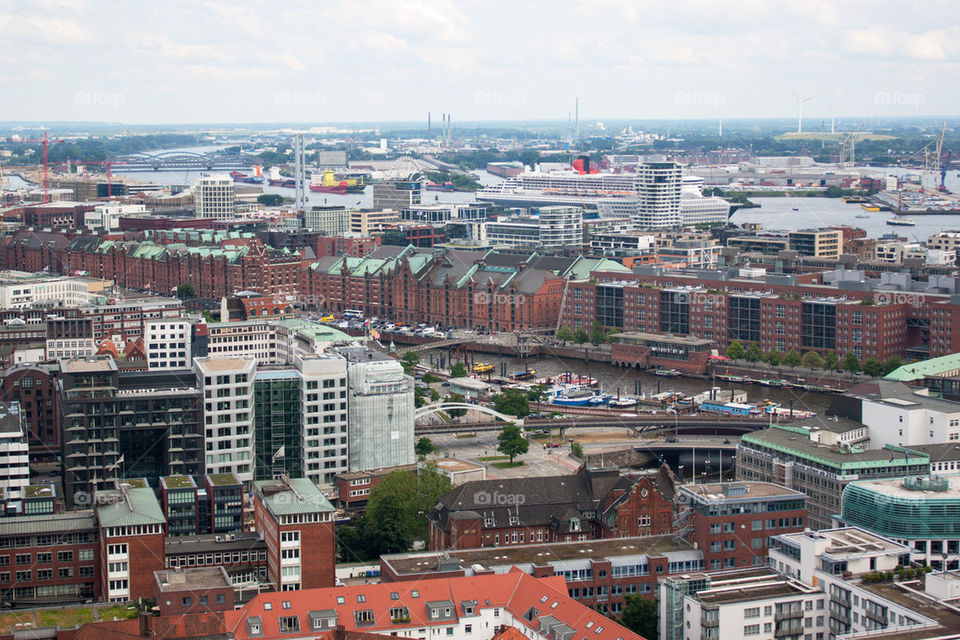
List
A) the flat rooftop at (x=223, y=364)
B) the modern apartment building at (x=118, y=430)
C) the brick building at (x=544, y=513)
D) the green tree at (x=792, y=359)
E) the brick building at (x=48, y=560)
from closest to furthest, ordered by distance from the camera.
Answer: the brick building at (x=48, y=560) → the brick building at (x=544, y=513) → the modern apartment building at (x=118, y=430) → the flat rooftop at (x=223, y=364) → the green tree at (x=792, y=359)

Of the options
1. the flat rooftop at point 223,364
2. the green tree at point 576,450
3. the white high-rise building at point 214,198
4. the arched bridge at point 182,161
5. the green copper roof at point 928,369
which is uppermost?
the arched bridge at point 182,161

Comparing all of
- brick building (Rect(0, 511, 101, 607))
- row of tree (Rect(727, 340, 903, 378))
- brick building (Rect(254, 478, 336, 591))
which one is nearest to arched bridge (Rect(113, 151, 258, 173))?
row of tree (Rect(727, 340, 903, 378))

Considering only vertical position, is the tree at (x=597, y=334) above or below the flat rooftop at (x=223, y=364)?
below

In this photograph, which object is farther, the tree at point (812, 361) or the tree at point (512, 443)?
the tree at point (812, 361)

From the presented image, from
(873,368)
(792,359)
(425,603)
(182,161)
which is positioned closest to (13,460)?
(425,603)

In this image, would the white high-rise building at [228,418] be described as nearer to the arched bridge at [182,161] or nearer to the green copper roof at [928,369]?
the green copper roof at [928,369]

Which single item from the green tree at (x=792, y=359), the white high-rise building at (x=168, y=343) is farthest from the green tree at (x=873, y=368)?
the white high-rise building at (x=168, y=343)

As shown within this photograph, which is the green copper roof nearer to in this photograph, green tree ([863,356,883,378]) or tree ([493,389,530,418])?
green tree ([863,356,883,378])

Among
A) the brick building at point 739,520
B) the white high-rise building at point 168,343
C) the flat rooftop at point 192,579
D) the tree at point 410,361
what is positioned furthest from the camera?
the tree at point 410,361
